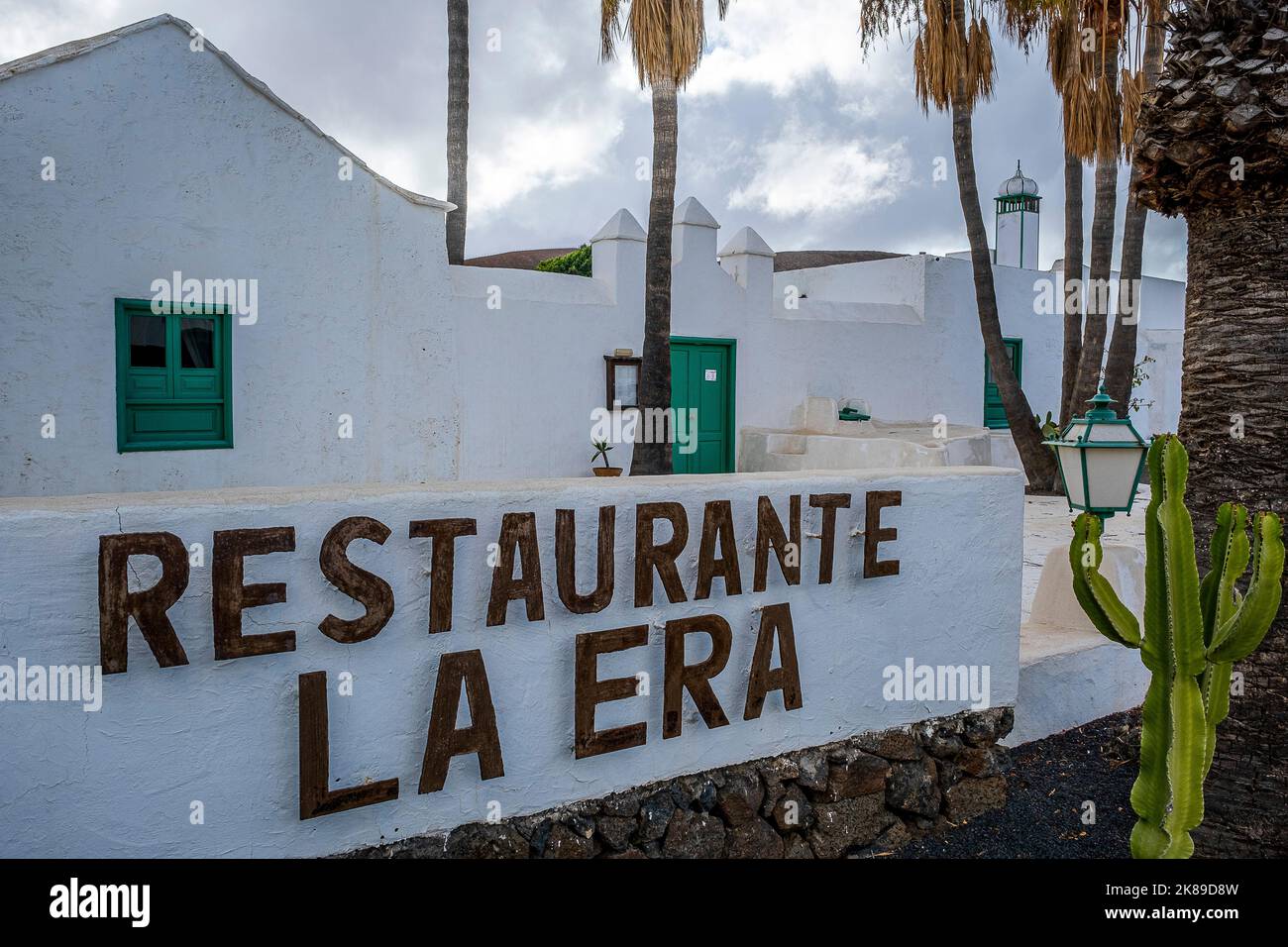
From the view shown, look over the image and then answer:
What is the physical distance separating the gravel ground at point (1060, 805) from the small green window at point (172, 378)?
272 inches

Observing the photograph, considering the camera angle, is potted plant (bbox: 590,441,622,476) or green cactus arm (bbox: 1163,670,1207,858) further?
potted plant (bbox: 590,441,622,476)

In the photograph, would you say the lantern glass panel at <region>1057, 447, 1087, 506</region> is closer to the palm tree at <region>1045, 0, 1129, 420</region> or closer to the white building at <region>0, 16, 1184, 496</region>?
→ the white building at <region>0, 16, 1184, 496</region>

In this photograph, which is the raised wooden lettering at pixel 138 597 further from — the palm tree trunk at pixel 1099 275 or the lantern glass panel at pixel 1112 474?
the palm tree trunk at pixel 1099 275

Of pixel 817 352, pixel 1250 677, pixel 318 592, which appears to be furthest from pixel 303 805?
pixel 817 352

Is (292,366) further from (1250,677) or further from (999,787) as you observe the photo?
(1250,677)

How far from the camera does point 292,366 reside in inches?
366

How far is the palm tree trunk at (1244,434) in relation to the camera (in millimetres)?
4488

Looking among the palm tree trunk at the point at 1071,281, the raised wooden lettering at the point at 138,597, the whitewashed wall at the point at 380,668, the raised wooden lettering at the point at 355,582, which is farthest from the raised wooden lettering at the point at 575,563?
the palm tree trunk at the point at 1071,281

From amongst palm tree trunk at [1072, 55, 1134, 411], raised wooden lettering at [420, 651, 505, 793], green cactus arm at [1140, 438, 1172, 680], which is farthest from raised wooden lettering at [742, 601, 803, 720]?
palm tree trunk at [1072, 55, 1134, 411]

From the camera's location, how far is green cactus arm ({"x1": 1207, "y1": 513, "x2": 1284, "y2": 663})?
12.3 feet

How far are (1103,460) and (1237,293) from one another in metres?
1.28

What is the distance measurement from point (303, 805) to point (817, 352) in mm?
13133

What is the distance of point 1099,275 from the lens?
14.5 metres

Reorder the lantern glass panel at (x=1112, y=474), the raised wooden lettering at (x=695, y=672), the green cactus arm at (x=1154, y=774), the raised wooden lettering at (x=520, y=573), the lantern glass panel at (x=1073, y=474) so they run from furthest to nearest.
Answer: the lantern glass panel at (x=1073, y=474), the lantern glass panel at (x=1112, y=474), the raised wooden lettering at (x=695, y=672), the green cactus arm at (x=1154, y=774), the raised wooden lettering at (x=520, y=573)
